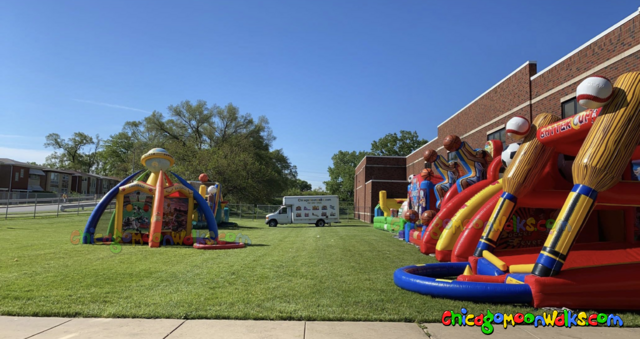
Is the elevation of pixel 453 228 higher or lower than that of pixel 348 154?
lower

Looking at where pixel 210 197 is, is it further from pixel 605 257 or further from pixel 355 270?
pixel 605 257

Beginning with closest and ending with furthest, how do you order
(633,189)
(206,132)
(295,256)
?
1. (633,189)
2. (295,256)
3. (206,132)

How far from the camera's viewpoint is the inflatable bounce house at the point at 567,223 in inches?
221

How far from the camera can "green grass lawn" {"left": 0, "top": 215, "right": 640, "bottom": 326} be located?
529 cm

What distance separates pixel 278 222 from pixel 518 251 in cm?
2534

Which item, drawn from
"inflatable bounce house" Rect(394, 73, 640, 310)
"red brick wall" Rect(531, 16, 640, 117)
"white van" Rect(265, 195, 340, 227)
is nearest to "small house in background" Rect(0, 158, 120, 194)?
"white van" Rect(265, 195, 340, 227)

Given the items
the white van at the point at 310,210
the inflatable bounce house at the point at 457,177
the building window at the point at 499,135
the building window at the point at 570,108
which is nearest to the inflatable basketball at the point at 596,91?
the inflatable bounce house at the point at 457,177

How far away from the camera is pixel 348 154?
99.9 m

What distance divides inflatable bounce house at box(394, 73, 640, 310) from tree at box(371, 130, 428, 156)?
77.0 metres

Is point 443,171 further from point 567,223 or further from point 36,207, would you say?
point 36,207

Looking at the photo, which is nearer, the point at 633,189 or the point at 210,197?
the point at 633,189

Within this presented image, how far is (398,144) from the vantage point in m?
85.7

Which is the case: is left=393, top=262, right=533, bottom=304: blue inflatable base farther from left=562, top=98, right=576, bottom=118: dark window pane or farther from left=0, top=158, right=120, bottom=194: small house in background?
left=0, top=158, right=120, bottom=194: small house in background

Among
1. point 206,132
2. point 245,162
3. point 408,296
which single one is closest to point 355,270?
point 408,296
